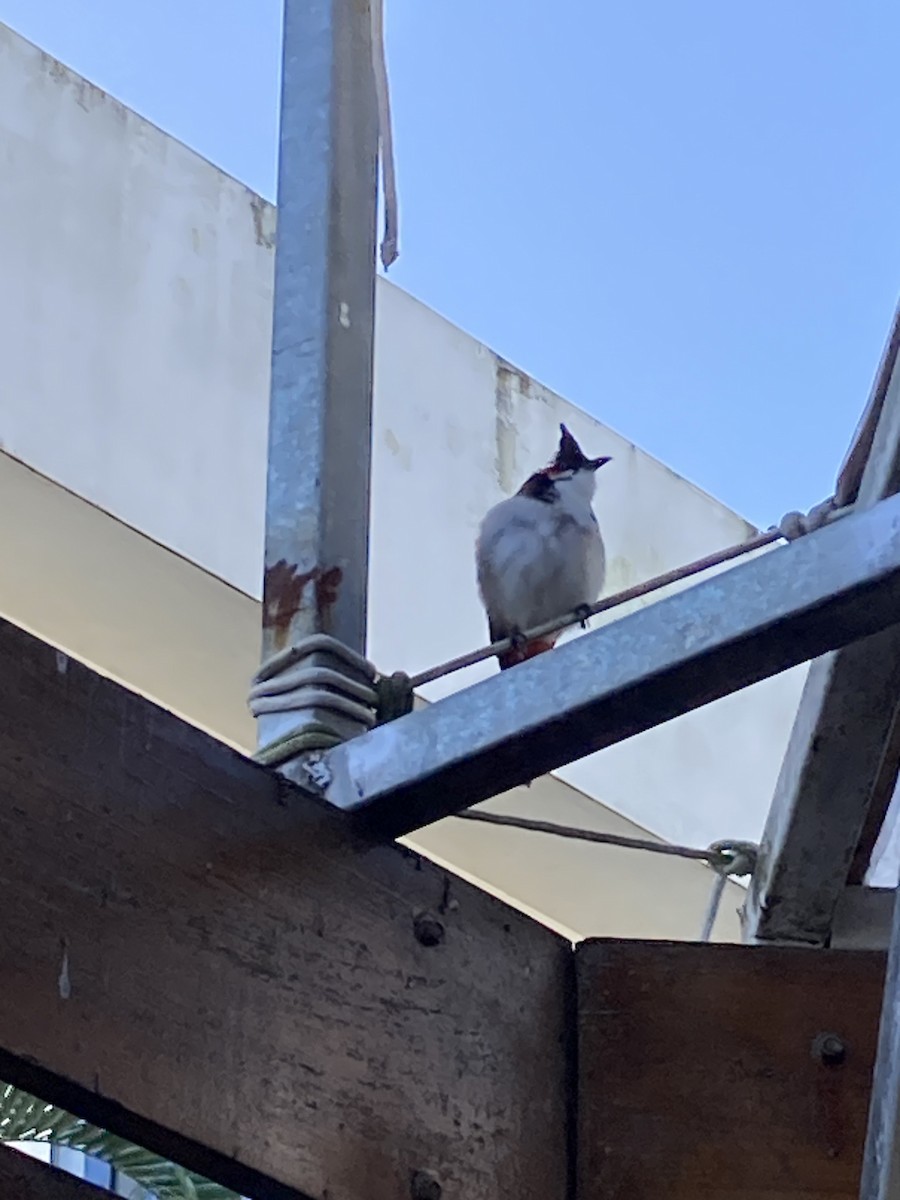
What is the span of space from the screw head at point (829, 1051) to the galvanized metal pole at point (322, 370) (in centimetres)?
28

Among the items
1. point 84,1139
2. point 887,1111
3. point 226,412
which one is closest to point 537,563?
point 84,1139

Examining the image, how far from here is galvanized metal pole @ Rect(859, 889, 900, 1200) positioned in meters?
0.69

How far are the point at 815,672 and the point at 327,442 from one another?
31cm

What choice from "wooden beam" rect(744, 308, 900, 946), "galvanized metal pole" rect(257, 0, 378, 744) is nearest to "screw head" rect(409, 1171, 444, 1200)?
"galvanized metal pole" rect(257, 0, 378, 744)

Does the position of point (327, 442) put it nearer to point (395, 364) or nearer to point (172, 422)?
point (172, 422)

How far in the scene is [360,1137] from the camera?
814 mm

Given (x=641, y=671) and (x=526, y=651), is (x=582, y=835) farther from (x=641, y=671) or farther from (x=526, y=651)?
(x=526, y=651)

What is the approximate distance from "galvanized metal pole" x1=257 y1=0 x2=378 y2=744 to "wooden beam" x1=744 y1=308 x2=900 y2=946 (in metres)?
0.26

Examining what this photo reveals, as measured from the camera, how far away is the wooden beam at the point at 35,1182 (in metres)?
0.83

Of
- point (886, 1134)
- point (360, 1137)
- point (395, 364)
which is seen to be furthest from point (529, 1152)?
point (395, 364)

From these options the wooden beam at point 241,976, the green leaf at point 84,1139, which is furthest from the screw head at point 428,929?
the green leaf at point 84,1139

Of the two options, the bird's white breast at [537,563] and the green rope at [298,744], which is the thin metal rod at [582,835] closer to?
the green rope at [298,744]

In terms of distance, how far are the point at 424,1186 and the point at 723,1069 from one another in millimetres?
183

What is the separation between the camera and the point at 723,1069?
0.95 meters
